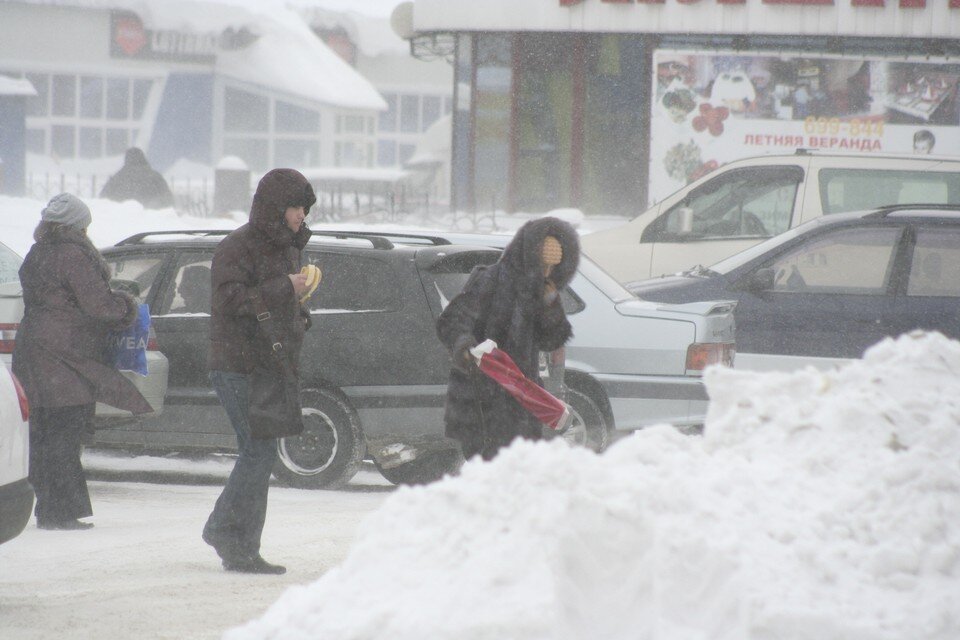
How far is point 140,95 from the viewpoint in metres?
45.8

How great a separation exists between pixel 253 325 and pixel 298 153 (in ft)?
143

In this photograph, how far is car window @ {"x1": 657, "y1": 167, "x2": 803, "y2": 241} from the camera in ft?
40.9

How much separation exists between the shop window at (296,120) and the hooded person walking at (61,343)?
4163 centimetres

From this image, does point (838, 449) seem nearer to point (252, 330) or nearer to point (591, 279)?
point (252, 330)

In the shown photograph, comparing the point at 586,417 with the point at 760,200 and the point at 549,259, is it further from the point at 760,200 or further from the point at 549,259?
the point at 760,200

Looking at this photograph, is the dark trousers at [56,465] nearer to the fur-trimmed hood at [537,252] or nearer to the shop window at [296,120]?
the fur-trimmed hood at [537,252]

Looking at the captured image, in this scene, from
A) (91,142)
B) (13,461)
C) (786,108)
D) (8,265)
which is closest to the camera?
(13,461)

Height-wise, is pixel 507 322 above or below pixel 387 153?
below

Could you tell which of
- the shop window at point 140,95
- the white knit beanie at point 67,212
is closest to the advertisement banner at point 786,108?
the white knit beanie at point 67,212

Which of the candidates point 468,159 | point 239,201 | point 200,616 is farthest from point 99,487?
point 239,201

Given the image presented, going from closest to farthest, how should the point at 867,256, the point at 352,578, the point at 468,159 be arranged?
the point at 352,578, the point at 867,256, the point at 468,159

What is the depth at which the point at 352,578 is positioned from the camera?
3.72m

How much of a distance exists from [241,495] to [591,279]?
3519 mm

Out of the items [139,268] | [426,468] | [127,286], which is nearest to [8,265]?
[139,268]
